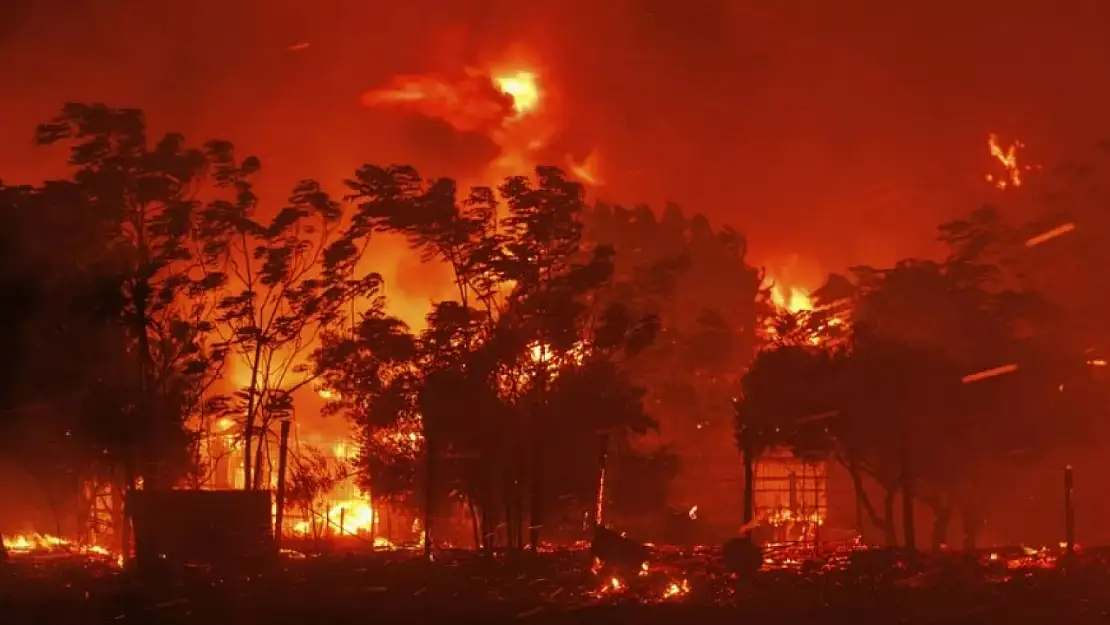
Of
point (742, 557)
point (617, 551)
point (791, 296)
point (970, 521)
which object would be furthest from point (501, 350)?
point (791, 296)

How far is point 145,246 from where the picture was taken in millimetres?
30031

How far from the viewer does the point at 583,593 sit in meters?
23.1

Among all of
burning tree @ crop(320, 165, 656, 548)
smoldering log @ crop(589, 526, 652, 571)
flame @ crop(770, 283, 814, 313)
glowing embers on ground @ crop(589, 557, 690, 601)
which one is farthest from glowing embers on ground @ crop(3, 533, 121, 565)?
flame @ crop(770, 283, 814, 313)

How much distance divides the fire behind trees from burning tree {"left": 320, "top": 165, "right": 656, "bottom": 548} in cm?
7

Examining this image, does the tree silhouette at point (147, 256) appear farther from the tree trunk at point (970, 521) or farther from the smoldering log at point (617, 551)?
the tree trunk at point (970, 521)

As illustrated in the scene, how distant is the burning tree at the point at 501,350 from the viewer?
3105 cm

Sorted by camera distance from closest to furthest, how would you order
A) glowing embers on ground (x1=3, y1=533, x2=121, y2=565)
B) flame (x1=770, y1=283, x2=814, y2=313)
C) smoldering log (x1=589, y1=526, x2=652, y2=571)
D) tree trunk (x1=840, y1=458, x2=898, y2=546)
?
1. smoldering log (x1=589, y1=526, x2=652, y2=571)
2. tree trunk (x1=840, y1=458, x2=898, y2=546)
3. glowing embers on ground (x1=3, y1=533, x2=121, y2=565)
4. flame (x1=770, y1=283, x2=814, y2=313)

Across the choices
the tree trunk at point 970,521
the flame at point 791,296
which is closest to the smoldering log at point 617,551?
the tree trunk at point 970,521

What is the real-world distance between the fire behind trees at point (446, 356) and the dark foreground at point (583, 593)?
3.37 meters

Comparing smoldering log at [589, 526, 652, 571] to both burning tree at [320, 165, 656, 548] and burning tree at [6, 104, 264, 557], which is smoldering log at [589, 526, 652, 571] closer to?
burning tree at [320, 165, 656, 548]

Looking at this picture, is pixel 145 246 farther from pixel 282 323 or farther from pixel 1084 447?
pixel 1084 447

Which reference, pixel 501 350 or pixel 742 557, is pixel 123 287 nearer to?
pixel 501 350

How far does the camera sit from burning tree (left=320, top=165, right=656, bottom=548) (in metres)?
31.0

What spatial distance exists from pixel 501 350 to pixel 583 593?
9.60 m
